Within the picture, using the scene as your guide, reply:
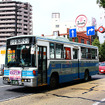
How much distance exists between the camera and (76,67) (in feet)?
44.9

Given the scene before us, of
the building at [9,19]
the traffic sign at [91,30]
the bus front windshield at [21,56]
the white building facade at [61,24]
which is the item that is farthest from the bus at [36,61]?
the building at [9,19]

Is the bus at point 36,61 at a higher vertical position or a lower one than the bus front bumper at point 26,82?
higher

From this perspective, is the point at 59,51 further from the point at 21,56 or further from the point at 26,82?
the point at 26,82

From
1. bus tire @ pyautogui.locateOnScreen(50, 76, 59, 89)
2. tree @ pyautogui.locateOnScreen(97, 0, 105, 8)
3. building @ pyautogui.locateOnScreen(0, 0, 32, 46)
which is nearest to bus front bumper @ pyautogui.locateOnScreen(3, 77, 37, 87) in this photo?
bus tire @ pyautogui.locateOnScreen(50, 76, 59, 89)

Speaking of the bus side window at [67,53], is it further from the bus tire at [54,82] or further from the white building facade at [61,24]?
the white building facade at [61,24]

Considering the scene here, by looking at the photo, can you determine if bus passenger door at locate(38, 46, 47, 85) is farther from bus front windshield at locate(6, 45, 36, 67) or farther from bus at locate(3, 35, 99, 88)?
bus front windshield at locate(6, 45, 36, 67)

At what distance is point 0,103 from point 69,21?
9750 centimetres

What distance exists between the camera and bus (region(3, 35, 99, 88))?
379 inches

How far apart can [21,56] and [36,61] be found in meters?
0.88

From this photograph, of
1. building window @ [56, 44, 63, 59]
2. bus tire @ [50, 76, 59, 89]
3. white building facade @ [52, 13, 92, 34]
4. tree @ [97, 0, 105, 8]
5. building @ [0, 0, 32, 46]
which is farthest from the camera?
building @ [0, 0, 32, 46]

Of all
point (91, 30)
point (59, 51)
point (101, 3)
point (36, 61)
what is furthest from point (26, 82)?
point (91, 30)

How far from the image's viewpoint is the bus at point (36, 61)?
9.62 meters

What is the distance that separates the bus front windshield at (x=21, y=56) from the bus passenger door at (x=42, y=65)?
0.51 m

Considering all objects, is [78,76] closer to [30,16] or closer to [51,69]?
[51,69]
